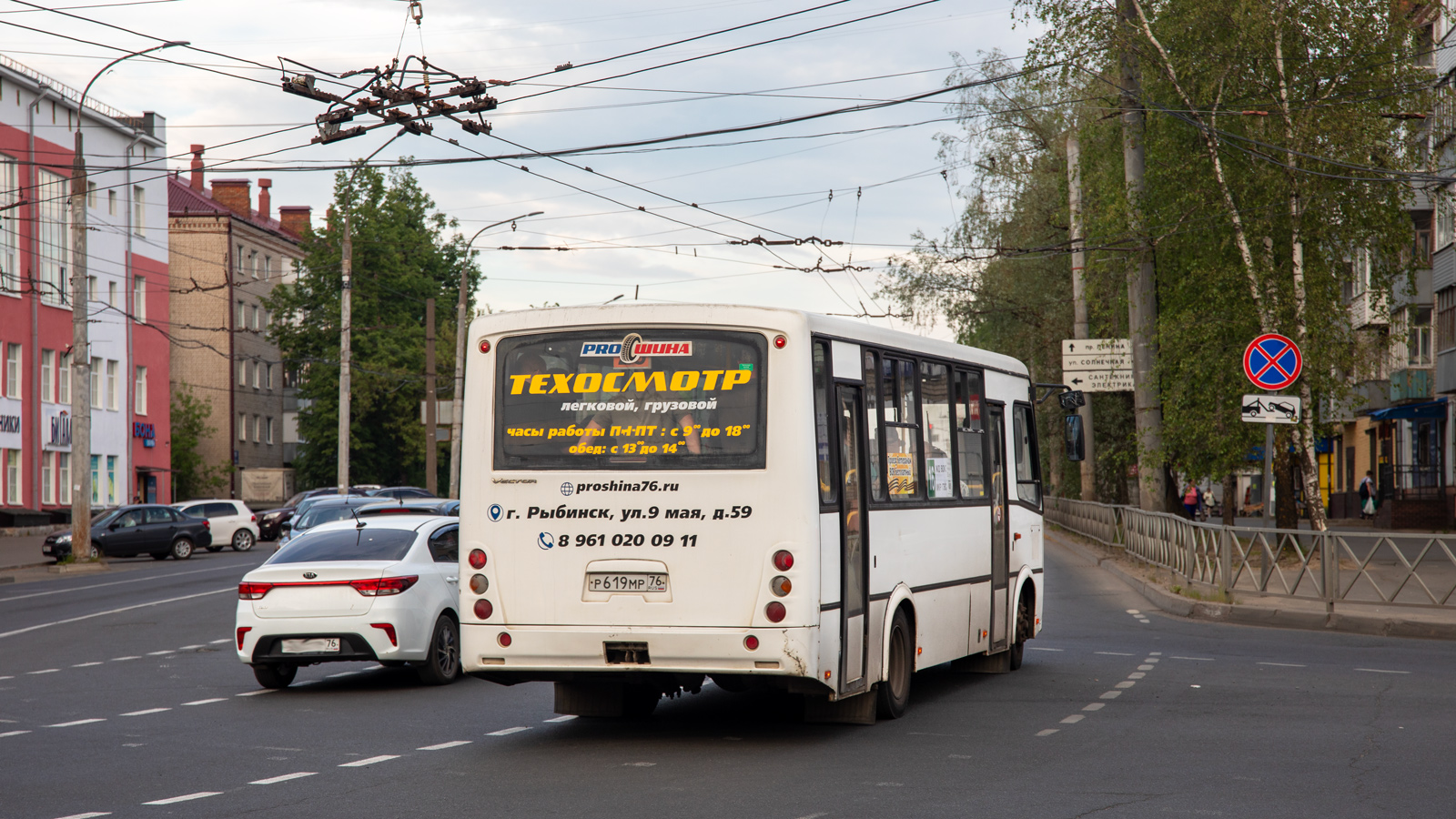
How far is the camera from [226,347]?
7825 centimetres

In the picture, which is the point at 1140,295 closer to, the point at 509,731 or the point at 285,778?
the point at 509,731

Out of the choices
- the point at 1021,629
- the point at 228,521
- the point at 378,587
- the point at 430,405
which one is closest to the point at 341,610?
the point at 378,587

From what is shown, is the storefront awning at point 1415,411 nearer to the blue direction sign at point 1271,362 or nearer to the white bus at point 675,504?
the blue direction sign at point 1271,362

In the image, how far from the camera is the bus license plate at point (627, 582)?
10.2 meters

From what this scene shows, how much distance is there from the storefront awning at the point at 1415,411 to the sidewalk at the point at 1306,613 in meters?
29.4

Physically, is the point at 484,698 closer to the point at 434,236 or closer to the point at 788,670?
the point at 788,670

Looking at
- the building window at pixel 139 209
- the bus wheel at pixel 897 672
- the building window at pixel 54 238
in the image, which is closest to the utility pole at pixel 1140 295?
the bus wheel at pixel 897 672

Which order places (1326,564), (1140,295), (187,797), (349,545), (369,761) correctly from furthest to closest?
(1140,295) < (1326,564) < (349,545) < (369,761) < (187,797)

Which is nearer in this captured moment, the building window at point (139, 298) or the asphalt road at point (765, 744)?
the asphalt road at point (765, 744)

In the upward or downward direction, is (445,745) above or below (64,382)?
below

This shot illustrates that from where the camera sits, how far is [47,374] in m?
55.8

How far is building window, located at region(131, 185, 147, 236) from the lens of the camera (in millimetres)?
62469

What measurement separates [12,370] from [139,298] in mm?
9866

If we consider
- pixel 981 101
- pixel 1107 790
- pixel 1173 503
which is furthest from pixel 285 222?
pixel 1107 790
